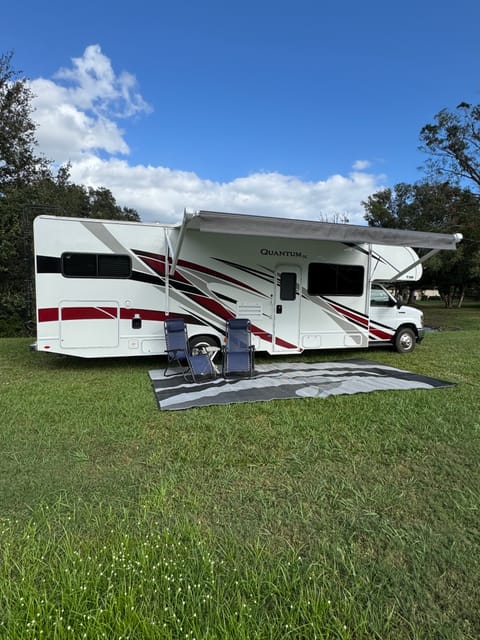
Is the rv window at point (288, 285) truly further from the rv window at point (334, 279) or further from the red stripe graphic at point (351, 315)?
the red stripe graphic at point (351, 315)

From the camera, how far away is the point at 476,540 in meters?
2.37

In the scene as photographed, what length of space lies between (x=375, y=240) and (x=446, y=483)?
4598 millimetres

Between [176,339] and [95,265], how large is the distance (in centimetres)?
187

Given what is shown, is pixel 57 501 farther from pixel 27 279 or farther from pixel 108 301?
pixel 27 279

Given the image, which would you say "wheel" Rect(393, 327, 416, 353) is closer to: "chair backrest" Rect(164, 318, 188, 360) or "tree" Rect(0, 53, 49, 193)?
"chair backrest" Rect(164, 318, 188, 360)

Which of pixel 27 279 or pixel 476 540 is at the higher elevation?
pixel 27 279

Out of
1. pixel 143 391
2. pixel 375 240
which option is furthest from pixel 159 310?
pixel 375 240

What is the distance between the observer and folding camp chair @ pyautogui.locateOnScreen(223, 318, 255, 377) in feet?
21.8

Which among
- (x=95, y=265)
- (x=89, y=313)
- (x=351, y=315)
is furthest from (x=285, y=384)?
(x=95, y=265)

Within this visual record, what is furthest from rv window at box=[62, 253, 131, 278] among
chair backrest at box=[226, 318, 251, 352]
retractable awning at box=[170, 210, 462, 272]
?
chair backrest at box=[226, 318, 251, 352]

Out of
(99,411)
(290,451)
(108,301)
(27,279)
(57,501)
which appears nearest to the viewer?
(57,501)

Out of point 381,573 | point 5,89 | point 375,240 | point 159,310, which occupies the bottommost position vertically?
point 381,573

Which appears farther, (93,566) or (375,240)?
(375,240)

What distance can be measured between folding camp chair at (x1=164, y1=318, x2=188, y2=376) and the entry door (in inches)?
74.3
